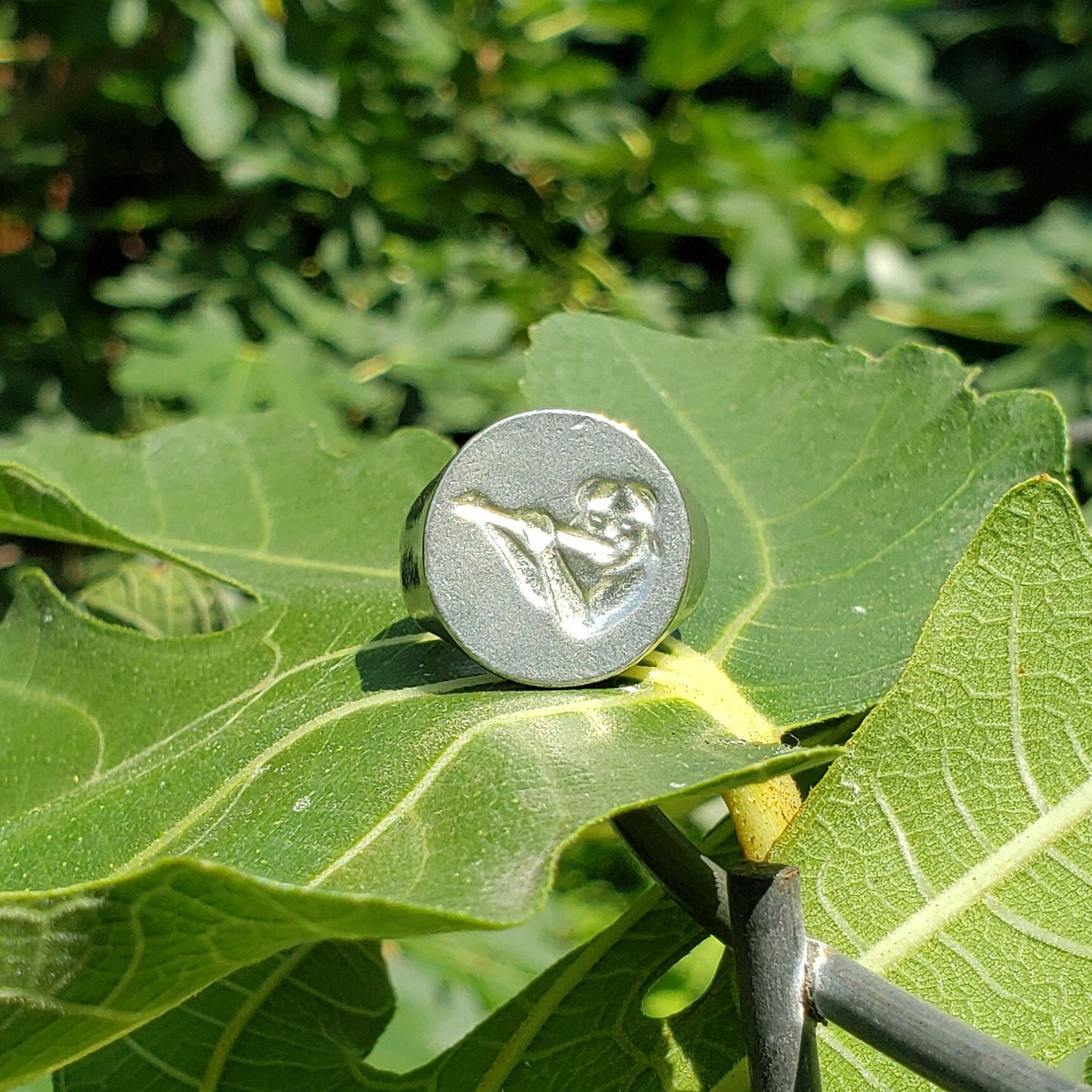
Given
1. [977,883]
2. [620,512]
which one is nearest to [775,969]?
[977,883]

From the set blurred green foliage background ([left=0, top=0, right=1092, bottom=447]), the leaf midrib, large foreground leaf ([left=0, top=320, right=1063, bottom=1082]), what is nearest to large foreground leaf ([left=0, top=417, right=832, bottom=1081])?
large foreground leaf ([left=0, top=320, right=1063, bottom=1082])

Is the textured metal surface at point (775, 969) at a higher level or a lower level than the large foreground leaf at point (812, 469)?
lower

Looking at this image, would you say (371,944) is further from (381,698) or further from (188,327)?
(188,327)

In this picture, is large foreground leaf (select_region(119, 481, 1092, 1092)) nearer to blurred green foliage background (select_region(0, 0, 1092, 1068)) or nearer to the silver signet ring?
the silver signet ring

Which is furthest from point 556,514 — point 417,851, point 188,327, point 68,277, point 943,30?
point 943,30

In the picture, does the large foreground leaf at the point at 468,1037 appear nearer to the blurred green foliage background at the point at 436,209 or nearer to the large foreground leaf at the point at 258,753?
the large foreground leaf at the point at 258,753

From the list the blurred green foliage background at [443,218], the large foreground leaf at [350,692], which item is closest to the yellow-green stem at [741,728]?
the large foreground leaf at [350,692]
